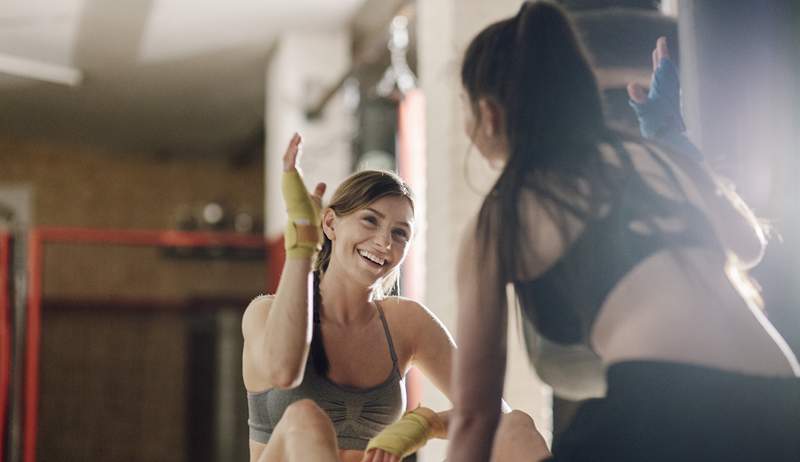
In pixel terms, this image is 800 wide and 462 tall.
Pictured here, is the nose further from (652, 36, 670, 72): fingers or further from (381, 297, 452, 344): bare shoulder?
(652, 36, 670, 72): fingers

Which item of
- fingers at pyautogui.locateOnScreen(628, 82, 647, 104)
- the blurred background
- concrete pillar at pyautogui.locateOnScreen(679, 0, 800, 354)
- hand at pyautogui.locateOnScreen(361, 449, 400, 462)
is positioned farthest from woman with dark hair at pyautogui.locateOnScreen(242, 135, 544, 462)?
concrete pillar at pyautogui.locateOnScreen(679, 0, 800, 354)

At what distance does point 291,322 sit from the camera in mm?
999

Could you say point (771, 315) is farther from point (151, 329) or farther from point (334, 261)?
point (151, 329)

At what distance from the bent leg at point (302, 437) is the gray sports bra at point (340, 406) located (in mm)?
12

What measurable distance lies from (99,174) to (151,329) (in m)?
1.26

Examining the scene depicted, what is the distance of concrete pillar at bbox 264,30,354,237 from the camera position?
4.34 metres

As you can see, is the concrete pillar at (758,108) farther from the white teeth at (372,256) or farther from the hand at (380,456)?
the hand at (380,456)

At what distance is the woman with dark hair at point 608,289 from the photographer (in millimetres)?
976

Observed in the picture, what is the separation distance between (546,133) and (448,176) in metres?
0.71

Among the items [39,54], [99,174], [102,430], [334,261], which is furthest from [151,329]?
[334,261]

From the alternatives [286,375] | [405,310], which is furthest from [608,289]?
[286,375]

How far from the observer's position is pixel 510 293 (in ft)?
3.61

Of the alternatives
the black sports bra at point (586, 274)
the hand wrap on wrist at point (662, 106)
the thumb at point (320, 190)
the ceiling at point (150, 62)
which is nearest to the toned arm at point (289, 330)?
the thumb at point (320, 190)

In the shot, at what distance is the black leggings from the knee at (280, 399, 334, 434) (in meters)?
0.26
